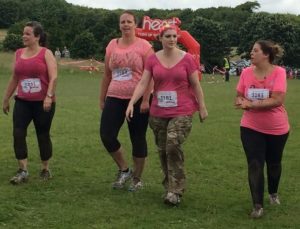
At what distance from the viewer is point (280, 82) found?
5605mm

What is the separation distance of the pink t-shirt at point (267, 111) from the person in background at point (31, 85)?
2419 mm

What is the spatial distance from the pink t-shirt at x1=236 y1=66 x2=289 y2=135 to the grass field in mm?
901

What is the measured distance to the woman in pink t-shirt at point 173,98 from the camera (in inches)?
229

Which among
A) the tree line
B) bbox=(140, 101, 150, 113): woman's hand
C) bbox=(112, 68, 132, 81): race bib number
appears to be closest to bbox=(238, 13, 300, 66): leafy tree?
the tree line

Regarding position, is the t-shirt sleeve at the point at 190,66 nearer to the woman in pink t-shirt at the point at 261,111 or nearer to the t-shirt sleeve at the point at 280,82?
the woman in pink t-shirt at the point at 261,111

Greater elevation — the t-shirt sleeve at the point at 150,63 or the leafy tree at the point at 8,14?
the t-shirt sleeve at the point at 150,63

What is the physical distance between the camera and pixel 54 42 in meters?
57.7

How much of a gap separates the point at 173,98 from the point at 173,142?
1.53ft

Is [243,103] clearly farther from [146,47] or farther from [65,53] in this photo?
[65,53]

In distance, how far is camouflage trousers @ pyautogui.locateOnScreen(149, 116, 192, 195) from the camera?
580cm

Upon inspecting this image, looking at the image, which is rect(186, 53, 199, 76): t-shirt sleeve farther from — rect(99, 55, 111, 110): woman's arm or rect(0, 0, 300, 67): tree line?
rect(0, 0, 300, 67): tree line

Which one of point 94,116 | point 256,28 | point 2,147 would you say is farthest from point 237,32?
point 2,147

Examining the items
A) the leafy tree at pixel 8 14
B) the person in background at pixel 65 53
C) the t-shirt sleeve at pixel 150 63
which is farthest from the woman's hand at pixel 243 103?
the leafy tree at pixel 8 14

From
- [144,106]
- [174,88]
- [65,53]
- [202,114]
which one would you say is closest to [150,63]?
[174,88]
